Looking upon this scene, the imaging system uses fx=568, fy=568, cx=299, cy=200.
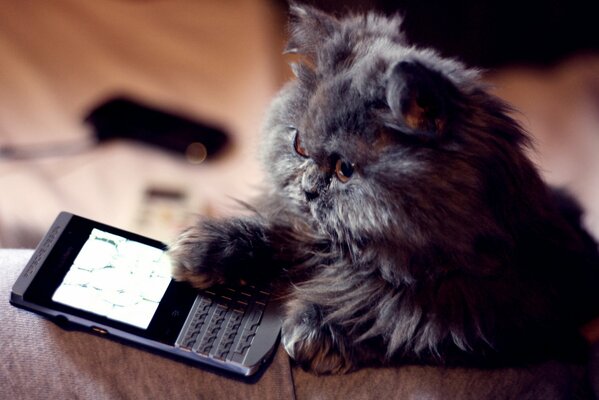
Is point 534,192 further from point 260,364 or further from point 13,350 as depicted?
point 13,350

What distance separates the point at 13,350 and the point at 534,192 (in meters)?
0.80

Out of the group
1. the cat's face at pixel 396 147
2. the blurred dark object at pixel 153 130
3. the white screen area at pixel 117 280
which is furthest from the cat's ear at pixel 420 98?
the blurred dark object at pixel 153 130

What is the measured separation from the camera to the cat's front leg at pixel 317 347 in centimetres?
84

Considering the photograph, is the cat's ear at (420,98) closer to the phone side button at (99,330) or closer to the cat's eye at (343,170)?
the cat's eye at (343,170)

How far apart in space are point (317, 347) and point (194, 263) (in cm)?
22

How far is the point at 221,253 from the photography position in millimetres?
875

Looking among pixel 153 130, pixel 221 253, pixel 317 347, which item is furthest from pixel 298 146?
pixel 153 130

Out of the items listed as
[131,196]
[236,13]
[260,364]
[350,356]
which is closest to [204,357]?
[260,364]

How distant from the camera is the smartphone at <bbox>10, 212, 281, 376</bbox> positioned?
83 centimetres

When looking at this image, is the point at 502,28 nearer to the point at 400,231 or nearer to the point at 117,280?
the point at 400,231

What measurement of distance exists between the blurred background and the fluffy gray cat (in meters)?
0.48

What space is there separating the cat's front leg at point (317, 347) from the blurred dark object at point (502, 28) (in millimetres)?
1064

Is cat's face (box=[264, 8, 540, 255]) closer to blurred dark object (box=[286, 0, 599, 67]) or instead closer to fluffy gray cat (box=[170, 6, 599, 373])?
fluffy gray cat (box=[170, 6, 599, 373])

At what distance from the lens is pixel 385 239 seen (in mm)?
803
